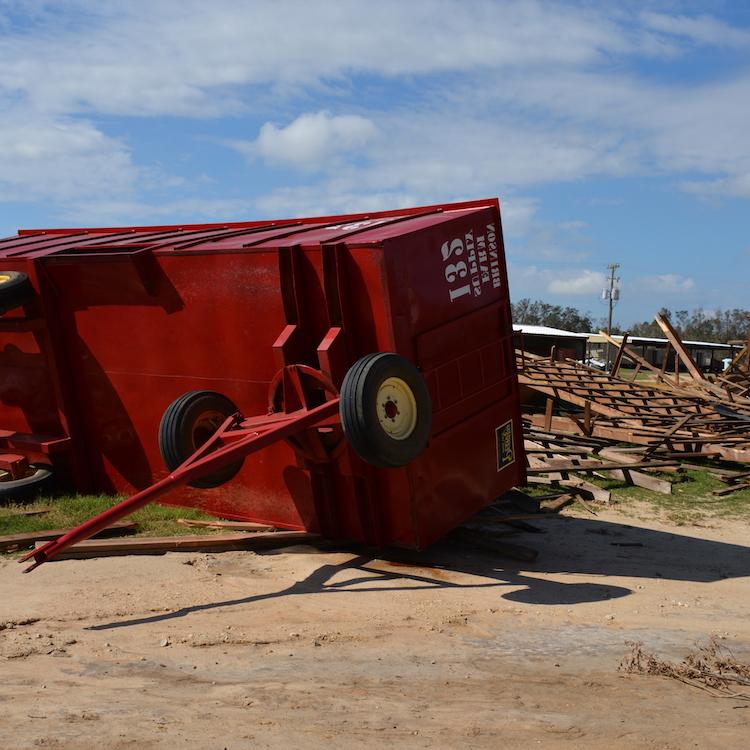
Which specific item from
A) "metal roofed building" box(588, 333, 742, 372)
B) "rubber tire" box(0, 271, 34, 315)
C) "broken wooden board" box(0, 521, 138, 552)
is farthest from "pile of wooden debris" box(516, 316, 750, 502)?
"metal roofed building" box(588, 333, 742, 372)

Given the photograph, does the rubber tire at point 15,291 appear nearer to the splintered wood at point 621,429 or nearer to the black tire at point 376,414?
the black tire at point 376,414

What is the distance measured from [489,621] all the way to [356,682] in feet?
5.35

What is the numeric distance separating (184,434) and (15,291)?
116 inches

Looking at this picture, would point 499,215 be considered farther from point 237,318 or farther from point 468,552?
point 468,552

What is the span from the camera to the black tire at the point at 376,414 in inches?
263

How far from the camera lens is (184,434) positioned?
7996mm

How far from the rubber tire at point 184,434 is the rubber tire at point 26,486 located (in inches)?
98.2

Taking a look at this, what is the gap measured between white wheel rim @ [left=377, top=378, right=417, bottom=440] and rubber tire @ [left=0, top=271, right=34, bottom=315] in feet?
15.4

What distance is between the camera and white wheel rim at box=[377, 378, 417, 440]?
6.89 meters

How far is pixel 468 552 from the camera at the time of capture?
891 cm

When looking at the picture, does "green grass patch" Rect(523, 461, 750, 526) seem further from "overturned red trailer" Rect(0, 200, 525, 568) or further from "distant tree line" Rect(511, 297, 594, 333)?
"distant tree line" Rect(511, 297, 594, 333)

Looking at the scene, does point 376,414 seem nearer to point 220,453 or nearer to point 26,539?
point 220,453

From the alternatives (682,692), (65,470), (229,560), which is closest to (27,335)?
(65,470)

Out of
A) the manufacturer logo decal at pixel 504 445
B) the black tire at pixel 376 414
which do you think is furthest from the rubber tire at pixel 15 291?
the manufacturer logo decal at pixel 504 445
